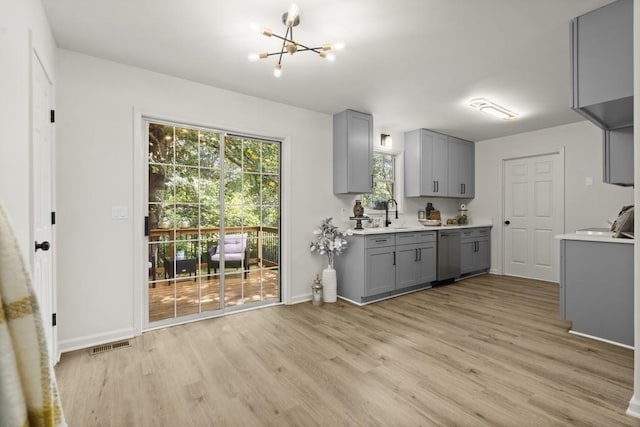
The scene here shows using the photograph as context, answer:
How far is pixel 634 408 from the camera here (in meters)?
1.78

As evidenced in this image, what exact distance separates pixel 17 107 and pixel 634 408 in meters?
3.66

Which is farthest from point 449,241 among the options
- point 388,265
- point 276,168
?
point 276,168

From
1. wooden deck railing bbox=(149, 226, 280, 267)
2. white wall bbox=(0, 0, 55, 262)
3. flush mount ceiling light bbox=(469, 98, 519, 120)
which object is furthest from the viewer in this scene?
A: flush mount ceiling light bbox=(469, 98, 519, 120)

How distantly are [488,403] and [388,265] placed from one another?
2.28 meters

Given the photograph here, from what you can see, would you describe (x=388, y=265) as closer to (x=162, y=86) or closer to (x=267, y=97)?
(x=267, y=97)

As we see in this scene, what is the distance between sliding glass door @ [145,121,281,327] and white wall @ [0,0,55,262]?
53.0 inches

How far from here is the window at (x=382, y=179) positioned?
16.5 ft

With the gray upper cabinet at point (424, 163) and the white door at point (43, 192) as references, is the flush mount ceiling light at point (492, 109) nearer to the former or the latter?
the gray upper cabinet at point (424, 163)

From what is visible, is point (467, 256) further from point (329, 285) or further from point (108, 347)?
point (108, 347)

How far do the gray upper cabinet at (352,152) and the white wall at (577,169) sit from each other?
2903 millimetres

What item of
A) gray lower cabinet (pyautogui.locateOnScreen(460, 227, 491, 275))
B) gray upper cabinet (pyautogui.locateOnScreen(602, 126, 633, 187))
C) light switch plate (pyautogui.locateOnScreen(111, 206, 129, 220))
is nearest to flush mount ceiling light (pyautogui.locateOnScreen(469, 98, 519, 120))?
A: gray upper cabinet (pyautogui.locateOnScreen(602, 126, 633, 187))

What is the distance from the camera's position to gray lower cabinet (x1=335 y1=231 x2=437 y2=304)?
3918 millimetres

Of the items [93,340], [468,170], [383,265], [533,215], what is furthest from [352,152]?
[533,215]

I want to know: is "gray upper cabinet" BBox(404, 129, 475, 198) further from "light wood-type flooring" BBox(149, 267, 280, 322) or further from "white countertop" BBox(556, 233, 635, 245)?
"light wood-type flooring" BBox(149, 267, 280, 322)
